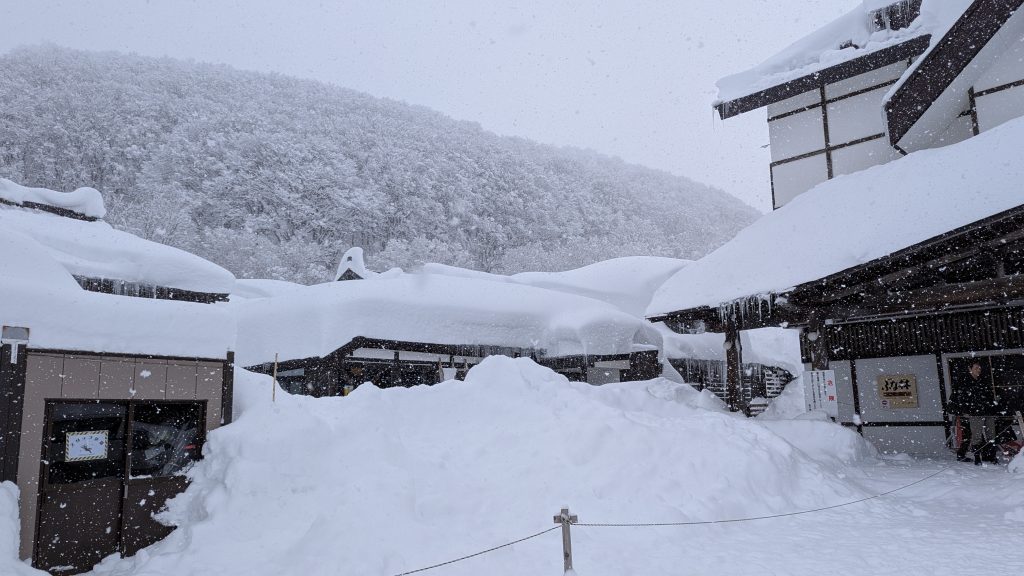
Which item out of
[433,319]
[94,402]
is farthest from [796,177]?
[94,402]

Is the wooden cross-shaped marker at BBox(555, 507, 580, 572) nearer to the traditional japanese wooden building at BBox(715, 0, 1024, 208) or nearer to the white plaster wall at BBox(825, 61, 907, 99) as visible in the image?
the traditional japanese wooden building at BBox(715, 0, 1024, 208)

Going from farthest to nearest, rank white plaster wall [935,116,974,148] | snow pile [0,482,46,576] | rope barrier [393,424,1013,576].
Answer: white plaster wall [935,116,974,148] < snow pile [0,482,46,576] < rope barrier [393,424,1013,576]

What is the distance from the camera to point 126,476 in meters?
7.08

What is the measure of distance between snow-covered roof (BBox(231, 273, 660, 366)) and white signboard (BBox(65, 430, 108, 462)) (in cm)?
640

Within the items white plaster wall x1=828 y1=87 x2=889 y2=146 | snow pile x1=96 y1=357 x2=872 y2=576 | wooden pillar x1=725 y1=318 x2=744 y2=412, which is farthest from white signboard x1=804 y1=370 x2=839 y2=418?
white plaster wall x1=828 y1=87 x2=889 y2=146

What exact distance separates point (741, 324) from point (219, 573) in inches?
358

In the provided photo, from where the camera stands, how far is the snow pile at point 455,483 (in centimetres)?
604

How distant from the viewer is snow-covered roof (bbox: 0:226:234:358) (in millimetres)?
6406

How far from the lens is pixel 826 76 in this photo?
12.8 meters

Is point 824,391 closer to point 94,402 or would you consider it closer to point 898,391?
point 898,391

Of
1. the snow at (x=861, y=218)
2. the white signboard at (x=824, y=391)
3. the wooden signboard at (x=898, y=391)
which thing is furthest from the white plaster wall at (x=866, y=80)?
the white signboard at (x=824, y=391)

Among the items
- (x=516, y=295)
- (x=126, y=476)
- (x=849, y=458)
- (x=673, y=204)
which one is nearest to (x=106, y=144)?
(x=516, y=295)

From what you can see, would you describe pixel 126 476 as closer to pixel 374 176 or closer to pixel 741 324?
pixel 741 324

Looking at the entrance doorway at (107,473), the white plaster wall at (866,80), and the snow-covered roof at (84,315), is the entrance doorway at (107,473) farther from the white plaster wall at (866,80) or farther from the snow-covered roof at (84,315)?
the white plaster wall at (866,80)
